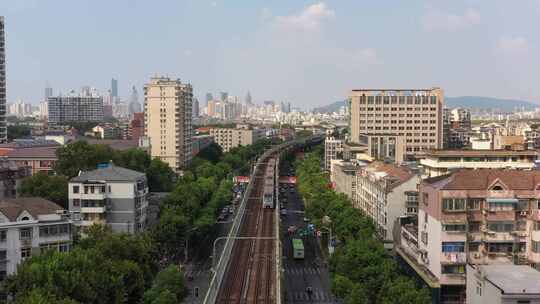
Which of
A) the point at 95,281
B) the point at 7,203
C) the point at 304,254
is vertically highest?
the point at 7,203

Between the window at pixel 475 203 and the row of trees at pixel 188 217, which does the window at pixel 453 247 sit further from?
the row of trees at pixel 188 217

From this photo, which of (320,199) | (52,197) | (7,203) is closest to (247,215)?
(320,199)

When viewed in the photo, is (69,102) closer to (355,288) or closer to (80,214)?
(80,214)

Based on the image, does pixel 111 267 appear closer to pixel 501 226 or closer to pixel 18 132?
pixel 501 226

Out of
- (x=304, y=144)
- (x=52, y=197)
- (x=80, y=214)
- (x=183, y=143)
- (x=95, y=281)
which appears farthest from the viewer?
(x=304, y=144)

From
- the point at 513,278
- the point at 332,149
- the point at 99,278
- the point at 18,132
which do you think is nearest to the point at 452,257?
the point at 513,278

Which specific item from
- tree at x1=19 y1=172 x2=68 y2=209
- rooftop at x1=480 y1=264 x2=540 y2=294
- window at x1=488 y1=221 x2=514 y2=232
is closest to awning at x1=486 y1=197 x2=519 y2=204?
window at x1=488 y1=221 x2=514 y2=232

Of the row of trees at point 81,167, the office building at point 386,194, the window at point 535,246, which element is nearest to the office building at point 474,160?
the office building at point 386,194

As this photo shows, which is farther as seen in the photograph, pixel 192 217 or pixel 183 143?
pixel 183 143
